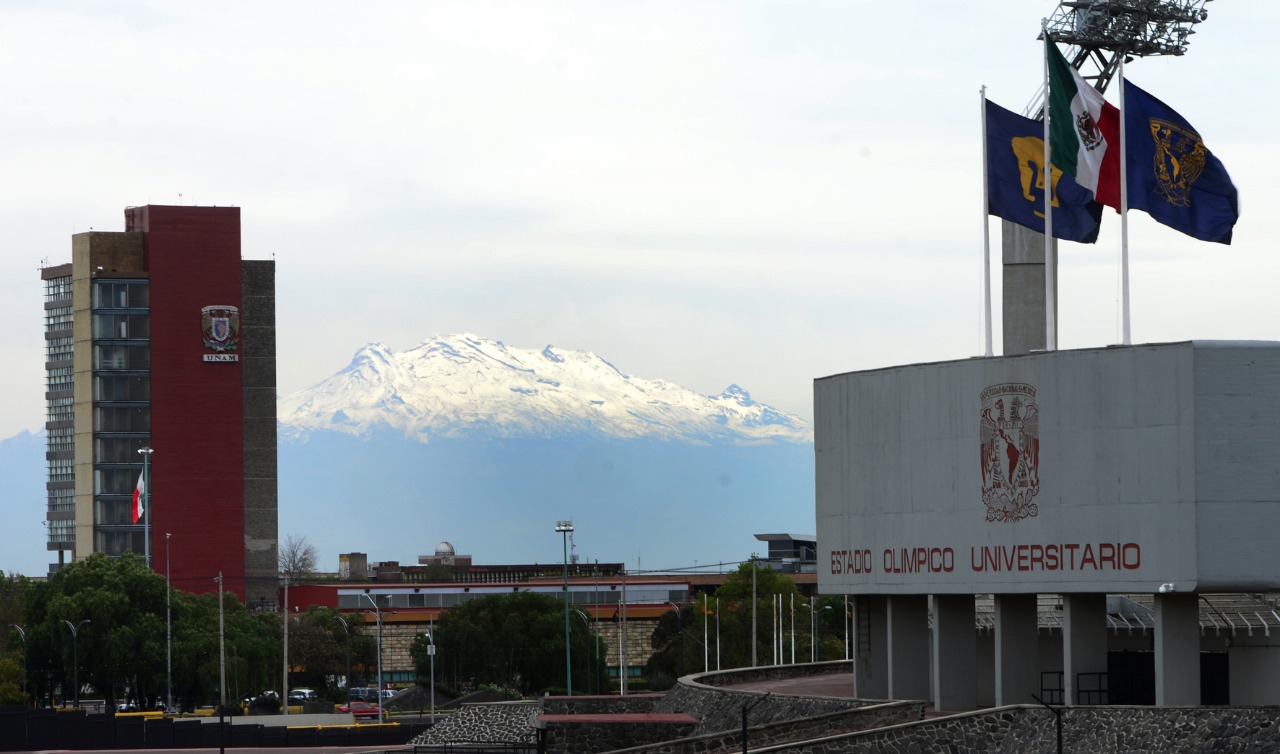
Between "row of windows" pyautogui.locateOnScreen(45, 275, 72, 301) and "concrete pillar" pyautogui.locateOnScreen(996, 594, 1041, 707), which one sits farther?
"row of windows" pyautogui.locateOnScreen(45, 275, 72, 301)

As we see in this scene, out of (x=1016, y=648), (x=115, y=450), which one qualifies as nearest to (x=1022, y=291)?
(x=1016, y=648)

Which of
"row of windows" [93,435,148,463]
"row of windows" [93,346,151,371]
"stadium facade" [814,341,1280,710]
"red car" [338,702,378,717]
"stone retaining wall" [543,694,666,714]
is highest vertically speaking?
"row of windows" [93,346,151,371]

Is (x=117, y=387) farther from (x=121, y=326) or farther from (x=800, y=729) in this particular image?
(x=800, y=729)

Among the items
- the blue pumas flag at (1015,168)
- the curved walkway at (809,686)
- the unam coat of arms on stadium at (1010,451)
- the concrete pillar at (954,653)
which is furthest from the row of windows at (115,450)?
the unam coat of arms on stadium at (1010,451)

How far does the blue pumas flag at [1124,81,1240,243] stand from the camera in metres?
41.2

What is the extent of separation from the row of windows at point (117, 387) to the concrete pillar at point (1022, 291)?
4876 inches

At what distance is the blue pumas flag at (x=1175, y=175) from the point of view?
4119 centimetres

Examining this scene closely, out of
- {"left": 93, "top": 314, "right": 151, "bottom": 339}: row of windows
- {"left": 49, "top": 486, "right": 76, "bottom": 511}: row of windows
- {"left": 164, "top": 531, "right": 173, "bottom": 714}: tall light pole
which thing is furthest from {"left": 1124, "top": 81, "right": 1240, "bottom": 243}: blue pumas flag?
{"left": 49, "top": 486, "right": 76, "bottom": 511}: row of windows

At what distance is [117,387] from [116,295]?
8.21m

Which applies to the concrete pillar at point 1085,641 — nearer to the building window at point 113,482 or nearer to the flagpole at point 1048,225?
the flagpole at point 1048,225

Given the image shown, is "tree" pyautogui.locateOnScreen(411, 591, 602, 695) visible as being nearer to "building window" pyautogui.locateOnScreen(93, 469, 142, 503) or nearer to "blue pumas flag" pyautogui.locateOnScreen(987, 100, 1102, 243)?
"building window" pyautogui.locateOnScreen(93, 469, 142, 503)

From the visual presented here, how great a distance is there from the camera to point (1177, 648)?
3897 centimetres

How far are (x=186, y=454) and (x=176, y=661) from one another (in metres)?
57.7

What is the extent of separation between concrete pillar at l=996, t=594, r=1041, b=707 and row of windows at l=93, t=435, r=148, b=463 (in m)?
136
